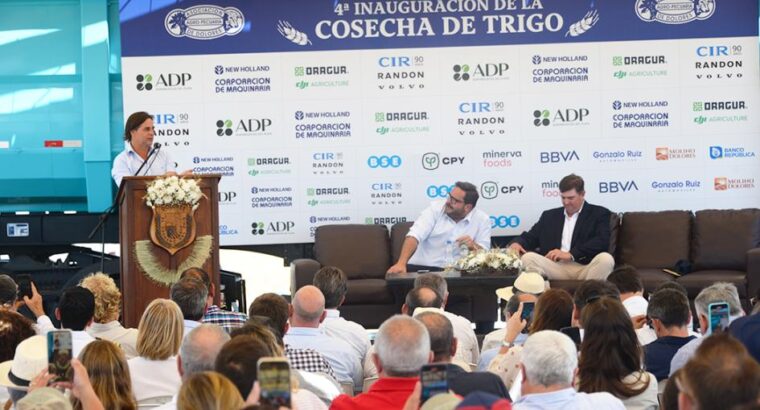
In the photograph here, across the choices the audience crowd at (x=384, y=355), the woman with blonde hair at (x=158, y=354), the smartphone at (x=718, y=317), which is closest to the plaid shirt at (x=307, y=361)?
the audience crowd at (x=384, y=355)

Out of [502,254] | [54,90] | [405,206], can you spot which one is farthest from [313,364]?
[54,90]

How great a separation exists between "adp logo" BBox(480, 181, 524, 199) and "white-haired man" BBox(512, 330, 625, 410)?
6.68m

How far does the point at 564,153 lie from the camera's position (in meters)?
10.6

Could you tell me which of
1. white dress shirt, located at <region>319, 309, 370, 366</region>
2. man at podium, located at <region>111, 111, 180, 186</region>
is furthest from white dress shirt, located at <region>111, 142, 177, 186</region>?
white dress shirt, located at <region>319, 309, 370, 366</region>

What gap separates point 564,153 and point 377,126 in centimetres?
162

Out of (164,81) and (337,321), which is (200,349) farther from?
(164,81)

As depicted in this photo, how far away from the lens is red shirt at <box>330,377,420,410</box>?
398 cm

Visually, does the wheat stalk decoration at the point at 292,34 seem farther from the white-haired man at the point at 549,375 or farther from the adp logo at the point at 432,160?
the white-haired man at the point at 549,375

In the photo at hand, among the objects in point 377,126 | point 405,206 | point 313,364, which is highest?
point 377,126

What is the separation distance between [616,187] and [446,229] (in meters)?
1.63

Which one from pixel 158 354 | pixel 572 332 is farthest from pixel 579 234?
pixel 158 354

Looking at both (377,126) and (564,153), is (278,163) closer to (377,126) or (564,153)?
(377,126)

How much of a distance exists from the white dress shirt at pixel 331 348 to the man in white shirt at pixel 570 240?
14.1 feet

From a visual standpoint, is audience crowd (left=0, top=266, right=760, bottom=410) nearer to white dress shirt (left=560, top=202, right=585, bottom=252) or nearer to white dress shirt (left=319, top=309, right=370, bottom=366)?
white dress shirt (left=319, top=309, right=370, bottom=366)
